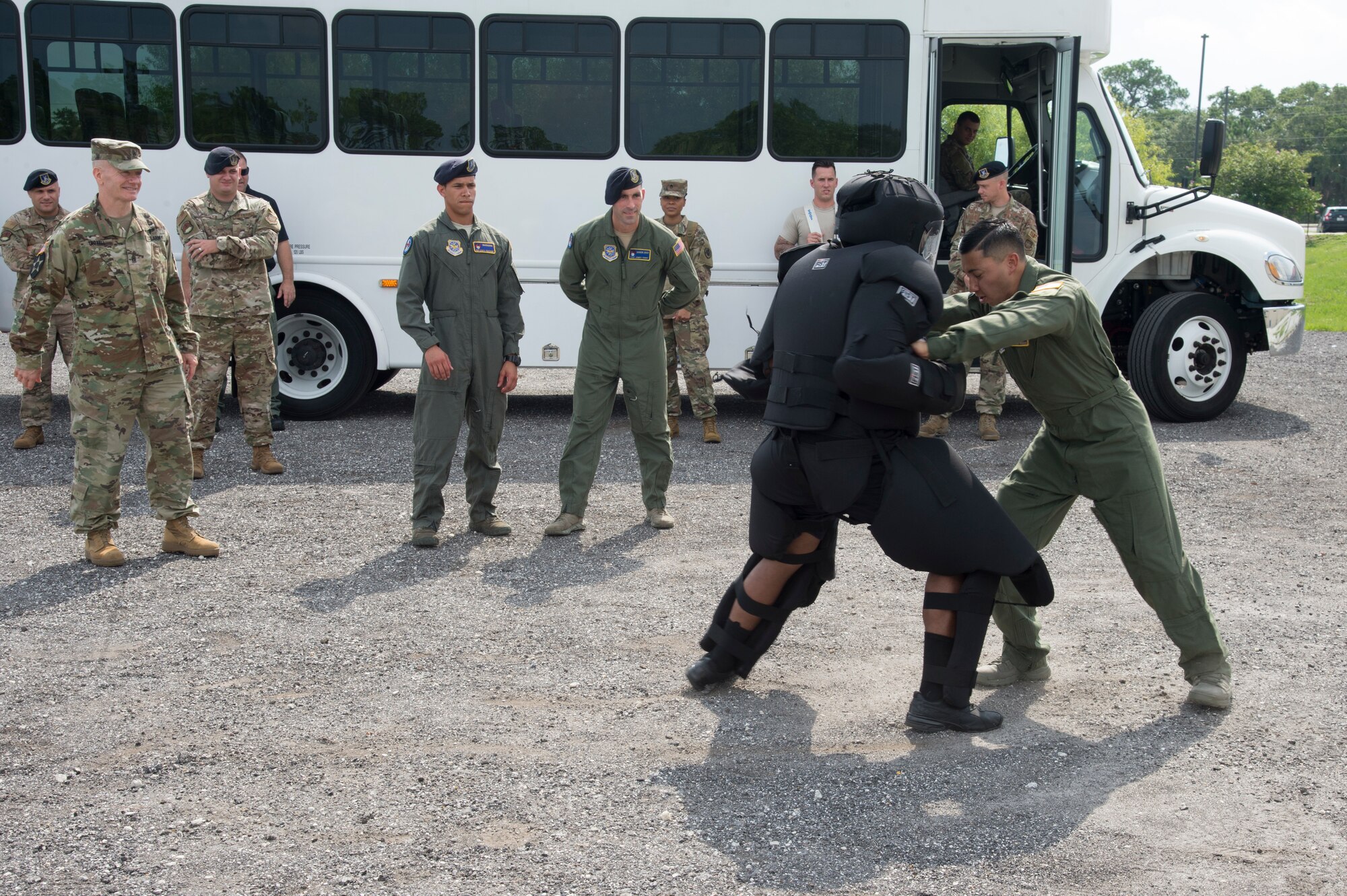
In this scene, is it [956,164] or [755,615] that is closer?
[755,615]

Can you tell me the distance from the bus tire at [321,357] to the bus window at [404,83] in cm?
130

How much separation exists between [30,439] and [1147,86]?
15526 centimetres

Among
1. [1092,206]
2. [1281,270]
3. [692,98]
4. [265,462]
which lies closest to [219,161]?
[265,462]

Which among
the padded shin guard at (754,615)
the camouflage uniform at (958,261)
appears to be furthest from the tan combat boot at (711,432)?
the padded shin guard at (754,615)

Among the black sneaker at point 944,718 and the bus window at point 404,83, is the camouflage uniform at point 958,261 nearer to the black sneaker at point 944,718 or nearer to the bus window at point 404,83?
the bus window at point 404,83

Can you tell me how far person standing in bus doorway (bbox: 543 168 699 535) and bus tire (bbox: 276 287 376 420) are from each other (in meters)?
3.67

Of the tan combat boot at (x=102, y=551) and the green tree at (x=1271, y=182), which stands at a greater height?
the green tree at (x=1271, y=182)

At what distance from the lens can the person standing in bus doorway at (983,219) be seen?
28.9ft

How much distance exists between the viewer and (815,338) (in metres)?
3.89

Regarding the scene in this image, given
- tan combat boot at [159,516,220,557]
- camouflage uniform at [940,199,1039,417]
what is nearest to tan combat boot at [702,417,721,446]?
camouflage uniform at [940,199,1039,417]

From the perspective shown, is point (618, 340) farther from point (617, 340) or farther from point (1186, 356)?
point (1186, 356)

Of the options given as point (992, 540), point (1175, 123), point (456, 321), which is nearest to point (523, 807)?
point (992, 540)

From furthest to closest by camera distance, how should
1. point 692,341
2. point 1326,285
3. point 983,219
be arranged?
point 1326,285 < point 692,341 < point 983,219

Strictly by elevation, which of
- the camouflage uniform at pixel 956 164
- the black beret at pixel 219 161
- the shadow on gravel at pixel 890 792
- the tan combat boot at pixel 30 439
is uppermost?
the camouflage uniform at pixel 956 164
